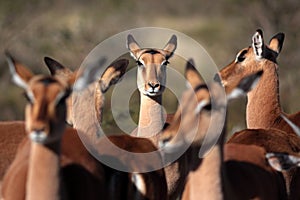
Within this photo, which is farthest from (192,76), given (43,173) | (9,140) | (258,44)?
(258,44)

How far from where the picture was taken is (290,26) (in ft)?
77.9

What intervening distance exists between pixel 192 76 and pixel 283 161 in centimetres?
118

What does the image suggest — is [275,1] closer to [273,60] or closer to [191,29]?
[191,29]

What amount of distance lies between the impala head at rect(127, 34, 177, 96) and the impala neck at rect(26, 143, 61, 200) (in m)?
2.88

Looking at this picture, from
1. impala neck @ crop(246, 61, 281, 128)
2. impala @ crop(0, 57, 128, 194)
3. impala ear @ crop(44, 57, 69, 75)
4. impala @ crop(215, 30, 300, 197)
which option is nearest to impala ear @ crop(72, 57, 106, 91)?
impala @ crop(0, 57, 128, 194)

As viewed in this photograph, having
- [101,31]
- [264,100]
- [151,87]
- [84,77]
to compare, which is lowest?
[101,31]

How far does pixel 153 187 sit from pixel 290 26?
16.9 metres

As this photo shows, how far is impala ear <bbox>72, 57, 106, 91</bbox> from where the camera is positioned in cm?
656

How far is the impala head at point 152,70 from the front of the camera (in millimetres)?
8984

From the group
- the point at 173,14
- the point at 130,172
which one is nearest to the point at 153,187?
the point at 130,172

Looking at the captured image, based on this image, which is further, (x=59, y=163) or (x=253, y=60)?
(x=253, y=60)

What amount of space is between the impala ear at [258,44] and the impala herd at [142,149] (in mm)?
1542

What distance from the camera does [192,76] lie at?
6.74 m

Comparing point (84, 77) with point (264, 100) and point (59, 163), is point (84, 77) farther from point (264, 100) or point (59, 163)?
point (264, 100)
